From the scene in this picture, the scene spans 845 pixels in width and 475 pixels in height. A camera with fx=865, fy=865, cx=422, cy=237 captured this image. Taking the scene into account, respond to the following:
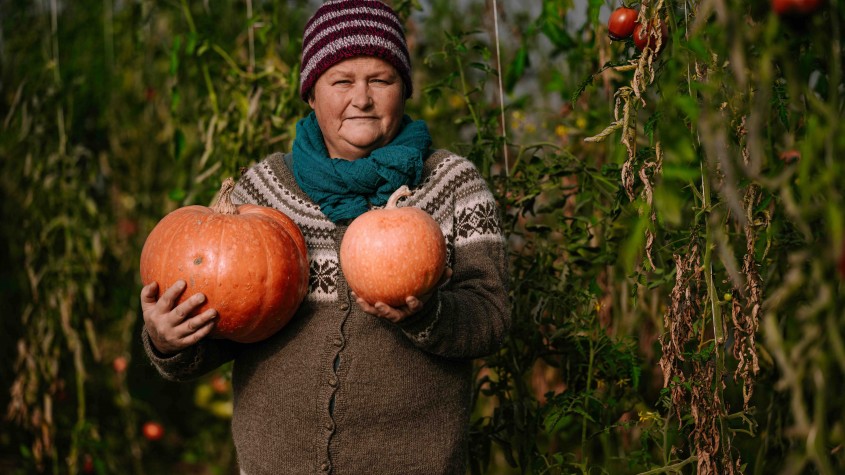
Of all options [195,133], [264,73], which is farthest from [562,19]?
[195,133]

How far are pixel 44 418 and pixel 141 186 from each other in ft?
4.90

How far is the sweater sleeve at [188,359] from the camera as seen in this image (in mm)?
1789

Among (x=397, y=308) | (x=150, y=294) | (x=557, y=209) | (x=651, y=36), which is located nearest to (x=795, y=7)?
(x=651, y=36)

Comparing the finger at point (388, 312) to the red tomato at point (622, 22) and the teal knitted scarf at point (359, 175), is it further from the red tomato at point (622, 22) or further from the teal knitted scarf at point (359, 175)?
the red tomato at point (622, 22)

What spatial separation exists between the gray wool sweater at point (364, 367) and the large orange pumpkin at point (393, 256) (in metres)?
0.16

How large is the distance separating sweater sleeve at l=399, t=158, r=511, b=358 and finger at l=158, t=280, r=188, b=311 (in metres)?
0.42

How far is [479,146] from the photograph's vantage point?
2.34 metres

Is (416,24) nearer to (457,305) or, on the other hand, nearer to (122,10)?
(122,10)

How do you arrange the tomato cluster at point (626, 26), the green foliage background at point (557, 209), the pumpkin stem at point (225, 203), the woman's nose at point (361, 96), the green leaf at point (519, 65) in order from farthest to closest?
the green leaf at point (519, 65) < the woman's nose at point (361, 96) < the pumpkin stem at point (225, 203) < the tomato cluster at point (626, 26) < the green foliage background at point (557, 209)

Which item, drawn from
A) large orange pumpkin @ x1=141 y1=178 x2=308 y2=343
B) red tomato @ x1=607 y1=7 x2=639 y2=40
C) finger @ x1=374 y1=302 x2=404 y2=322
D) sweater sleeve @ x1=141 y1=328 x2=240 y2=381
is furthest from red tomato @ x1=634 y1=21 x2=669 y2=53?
sweater sleeve @ x1=141 y1=328 x2=240 y2=381

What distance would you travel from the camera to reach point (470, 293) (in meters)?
1.80

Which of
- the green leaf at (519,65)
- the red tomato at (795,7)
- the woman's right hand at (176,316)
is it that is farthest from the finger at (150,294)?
the green leaf at (519,65)

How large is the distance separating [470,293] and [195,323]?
1.83ft

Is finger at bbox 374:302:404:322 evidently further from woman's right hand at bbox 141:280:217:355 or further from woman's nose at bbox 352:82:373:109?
woman's nose at bbox 352:82:373:109
